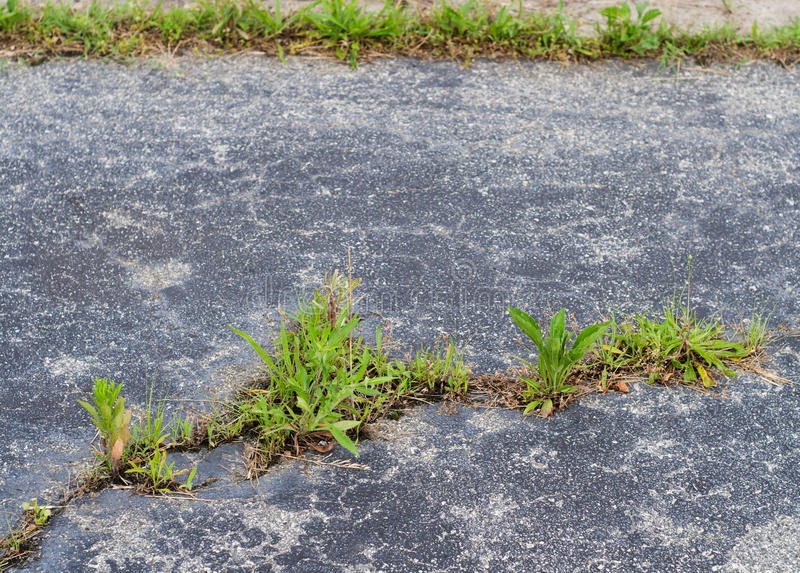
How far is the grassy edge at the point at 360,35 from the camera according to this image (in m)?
4.07

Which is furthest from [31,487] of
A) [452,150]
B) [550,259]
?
[452,150]

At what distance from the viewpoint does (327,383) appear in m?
2.50

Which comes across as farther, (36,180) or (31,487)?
(36,180)

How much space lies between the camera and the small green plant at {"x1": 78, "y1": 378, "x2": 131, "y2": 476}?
2248 mm

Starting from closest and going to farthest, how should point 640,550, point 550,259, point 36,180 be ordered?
1. point 640,550
2. point 550,259
3. point 36,180

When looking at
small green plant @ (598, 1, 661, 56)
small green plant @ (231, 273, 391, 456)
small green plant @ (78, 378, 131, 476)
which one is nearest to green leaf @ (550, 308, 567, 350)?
small green plant @ (231, 273, 391, 456)

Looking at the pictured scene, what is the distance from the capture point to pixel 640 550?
215 cm

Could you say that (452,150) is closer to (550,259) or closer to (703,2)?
(550,259)

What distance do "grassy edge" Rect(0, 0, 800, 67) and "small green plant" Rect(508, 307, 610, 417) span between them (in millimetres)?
1873

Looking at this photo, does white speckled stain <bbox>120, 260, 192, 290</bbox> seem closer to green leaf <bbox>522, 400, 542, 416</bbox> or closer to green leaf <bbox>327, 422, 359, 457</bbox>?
green leaf <bbox>327, 422, 359, 457</bbox>

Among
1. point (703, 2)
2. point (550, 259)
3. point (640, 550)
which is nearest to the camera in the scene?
point (640, 550)

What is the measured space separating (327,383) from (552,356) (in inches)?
23.7

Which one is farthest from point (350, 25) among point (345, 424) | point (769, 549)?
point (769, 549)

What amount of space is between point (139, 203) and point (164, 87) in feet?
2.58
